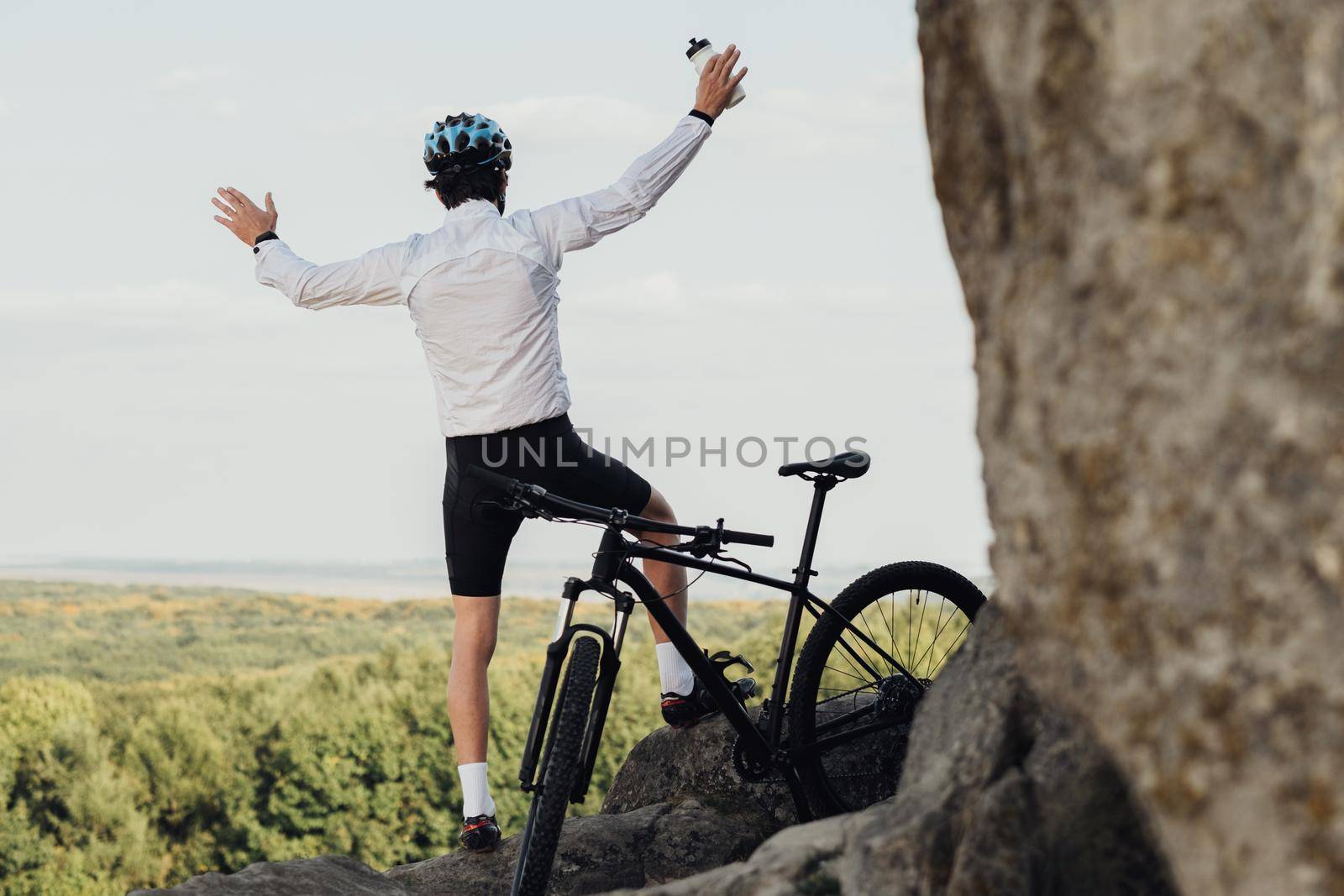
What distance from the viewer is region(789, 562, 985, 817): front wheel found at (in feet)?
17.9

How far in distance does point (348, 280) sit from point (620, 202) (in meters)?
1.07

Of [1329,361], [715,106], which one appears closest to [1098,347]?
[1329,361]

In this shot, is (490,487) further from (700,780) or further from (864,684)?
(700,780)

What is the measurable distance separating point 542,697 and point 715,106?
7.81ft

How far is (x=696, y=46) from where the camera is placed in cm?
554

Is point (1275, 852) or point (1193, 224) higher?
point (1193, 224)

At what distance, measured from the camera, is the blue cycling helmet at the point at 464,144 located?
5.44 m

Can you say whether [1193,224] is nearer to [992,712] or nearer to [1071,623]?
[1071,623]

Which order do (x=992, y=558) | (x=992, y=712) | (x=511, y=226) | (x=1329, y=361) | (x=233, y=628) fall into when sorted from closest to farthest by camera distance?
(x=1329, y=361) < (x=992, y=558) < (x=992, y=712) < (x=511, y=226) < (x=233, y=628)

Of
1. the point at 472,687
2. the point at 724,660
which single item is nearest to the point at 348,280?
the point at 472,687

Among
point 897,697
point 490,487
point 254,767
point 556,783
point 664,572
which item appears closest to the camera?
point 556,783

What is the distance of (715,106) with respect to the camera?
5500 mm

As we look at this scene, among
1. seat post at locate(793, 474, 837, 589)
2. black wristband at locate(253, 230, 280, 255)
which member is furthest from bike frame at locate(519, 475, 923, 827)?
black wristband at locate(253, 230, 280, 255)

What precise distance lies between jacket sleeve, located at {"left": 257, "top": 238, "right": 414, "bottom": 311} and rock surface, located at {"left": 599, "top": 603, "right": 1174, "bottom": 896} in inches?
106
